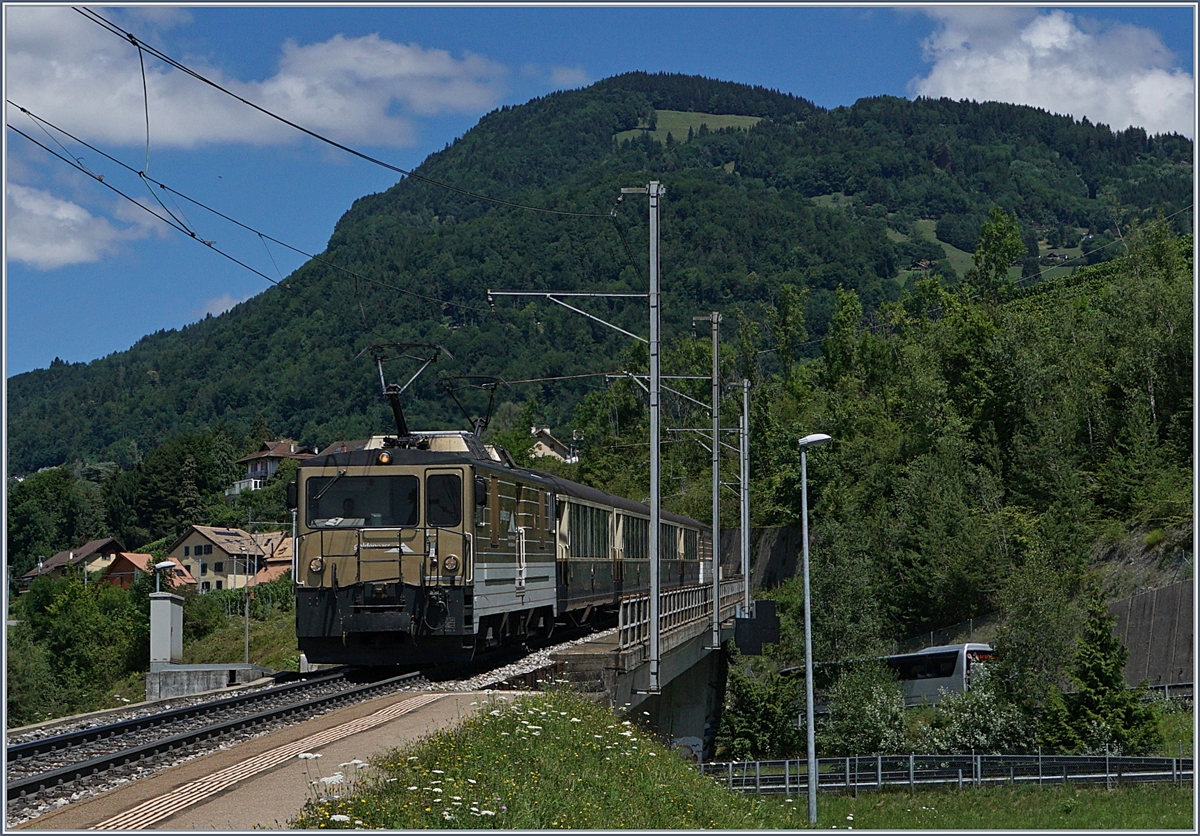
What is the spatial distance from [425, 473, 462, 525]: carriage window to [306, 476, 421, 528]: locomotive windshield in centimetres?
21

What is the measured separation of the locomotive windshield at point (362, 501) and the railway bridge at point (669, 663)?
Result: 3.60m

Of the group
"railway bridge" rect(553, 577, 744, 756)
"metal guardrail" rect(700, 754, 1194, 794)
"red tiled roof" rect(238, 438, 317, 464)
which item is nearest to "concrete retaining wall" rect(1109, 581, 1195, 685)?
"metal guardrail" rect(700, 754, 1194, 794)

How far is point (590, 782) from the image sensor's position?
12.6m

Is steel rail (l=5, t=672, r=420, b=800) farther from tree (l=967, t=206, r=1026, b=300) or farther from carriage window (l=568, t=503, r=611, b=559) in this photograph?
tree (l=967, t=206, r=1026, b=300)

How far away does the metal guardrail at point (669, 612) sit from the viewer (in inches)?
859

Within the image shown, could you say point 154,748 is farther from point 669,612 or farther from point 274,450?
point 274,450

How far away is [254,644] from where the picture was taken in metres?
73.6

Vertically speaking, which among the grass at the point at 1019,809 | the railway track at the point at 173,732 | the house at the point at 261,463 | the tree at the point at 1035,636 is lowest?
the grass at the point at 1019,809

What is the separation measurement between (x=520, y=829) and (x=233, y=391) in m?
154

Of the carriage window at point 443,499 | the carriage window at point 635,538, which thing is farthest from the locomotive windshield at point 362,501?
the carriage window at point 635,538

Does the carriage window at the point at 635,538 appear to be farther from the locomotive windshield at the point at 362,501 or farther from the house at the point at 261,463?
the house at the point at 261,463

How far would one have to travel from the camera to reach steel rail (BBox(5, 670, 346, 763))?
13.4m

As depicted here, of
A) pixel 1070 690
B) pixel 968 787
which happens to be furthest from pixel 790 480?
pixel 968 787

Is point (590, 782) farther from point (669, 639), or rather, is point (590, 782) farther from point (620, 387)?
point (620, 387)
